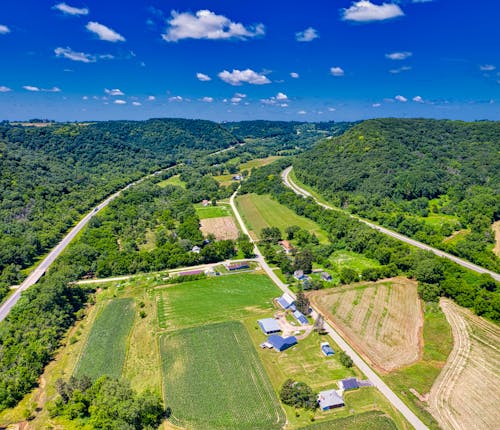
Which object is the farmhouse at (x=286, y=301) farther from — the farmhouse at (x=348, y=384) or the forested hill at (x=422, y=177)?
the forested hill at (x=422, y=177)

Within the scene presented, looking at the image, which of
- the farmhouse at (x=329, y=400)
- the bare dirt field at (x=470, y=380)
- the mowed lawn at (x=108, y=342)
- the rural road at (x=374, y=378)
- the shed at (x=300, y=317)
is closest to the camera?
the bare dirt field at (x=470, y=380)

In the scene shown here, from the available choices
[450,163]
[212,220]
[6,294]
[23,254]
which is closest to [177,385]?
[6,294]

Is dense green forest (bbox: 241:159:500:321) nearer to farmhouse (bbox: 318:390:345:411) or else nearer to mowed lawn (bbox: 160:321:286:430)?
mowed lawn (bbox: 160:321:286:430)

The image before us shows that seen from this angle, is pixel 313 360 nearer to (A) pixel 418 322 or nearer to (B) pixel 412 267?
(A) pixel 418 322

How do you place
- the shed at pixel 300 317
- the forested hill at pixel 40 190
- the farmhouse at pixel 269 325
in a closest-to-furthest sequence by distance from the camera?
the farmhouse at pixel 269 325
the shed at pixel 300 317
the forested hill at pixel 40 190

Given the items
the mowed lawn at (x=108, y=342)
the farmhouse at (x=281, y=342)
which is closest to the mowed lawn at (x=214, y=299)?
the mowed lawn at (x=108, y=342)

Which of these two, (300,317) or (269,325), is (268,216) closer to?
(300,317)
